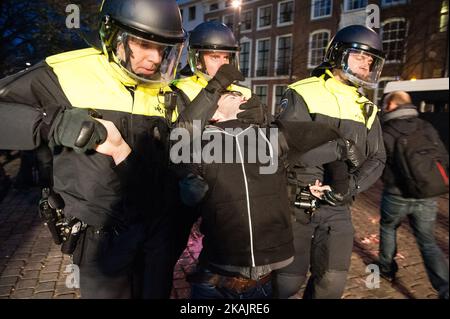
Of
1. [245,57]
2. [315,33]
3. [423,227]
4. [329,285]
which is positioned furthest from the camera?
[245,57]

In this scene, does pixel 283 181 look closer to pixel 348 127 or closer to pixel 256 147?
pixel 256 147

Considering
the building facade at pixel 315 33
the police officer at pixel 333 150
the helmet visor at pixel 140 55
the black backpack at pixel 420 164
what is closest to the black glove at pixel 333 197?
the police officer at pixel 333 150

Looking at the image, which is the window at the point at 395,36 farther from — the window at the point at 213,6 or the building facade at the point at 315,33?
the window at the point at 213,6

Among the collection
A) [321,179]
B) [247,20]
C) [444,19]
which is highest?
[247,20]

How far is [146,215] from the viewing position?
187 cm

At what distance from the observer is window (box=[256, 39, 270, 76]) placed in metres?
25.4

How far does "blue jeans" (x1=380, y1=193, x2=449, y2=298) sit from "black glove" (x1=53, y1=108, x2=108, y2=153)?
10.1 ft

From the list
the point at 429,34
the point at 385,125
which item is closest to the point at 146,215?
the point at 385,125

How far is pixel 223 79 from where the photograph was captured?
1.90 metres

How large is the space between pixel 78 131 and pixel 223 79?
90 cm

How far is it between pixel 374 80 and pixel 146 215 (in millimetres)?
2026

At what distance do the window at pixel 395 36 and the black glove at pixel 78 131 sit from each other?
17.3 m

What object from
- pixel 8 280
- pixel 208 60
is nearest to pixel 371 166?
pixel 208 60

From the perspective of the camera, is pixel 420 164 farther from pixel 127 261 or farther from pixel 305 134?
pixel 127 261
